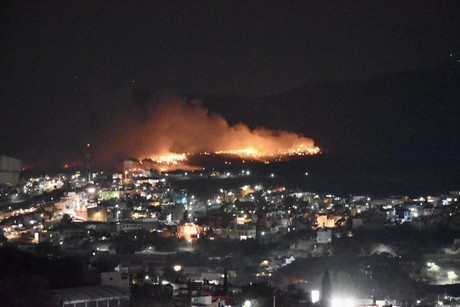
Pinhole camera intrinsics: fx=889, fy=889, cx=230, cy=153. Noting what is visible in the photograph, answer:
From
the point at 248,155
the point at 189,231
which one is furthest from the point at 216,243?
the point at 248,155

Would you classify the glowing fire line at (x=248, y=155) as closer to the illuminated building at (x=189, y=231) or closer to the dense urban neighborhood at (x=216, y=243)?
the dense urban neighborhood at (x=216, y=243)

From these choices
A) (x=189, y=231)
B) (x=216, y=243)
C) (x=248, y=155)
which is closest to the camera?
(x=216, y=243)

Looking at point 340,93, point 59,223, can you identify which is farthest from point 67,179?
point 340,93

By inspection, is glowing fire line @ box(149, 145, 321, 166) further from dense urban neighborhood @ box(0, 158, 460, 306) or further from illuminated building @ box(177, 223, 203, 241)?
illuminated building @ box(177, 223, 203, 241)

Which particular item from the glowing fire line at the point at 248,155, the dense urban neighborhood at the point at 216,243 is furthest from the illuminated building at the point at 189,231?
the glowing fire line at the point at 248,155

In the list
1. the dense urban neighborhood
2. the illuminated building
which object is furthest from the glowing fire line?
the illuminated building

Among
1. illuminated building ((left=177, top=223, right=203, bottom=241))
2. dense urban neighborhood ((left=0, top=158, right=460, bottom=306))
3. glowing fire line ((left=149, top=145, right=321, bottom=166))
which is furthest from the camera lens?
glowing fire line ((left=149, top=145, right=321, bottom=166))

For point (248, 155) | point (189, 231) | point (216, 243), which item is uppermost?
point (248, 155)

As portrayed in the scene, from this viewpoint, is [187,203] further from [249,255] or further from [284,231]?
[249,255]

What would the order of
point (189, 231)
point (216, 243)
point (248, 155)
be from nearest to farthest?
point (216, 243), point (189, 231), point (248, 155)

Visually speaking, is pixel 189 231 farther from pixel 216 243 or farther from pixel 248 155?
pixel 248 155

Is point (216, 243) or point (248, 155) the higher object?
point (248, 155)
